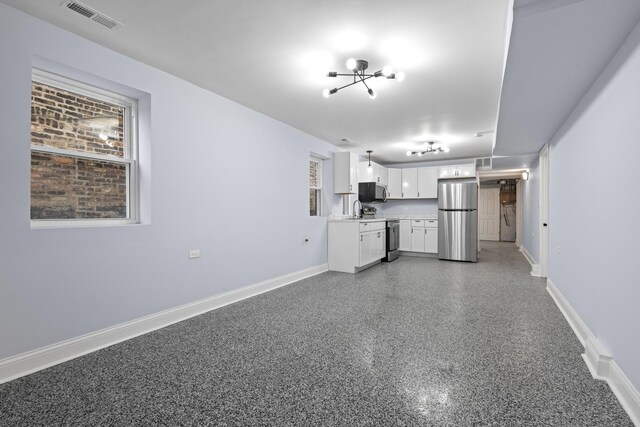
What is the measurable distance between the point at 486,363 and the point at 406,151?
17.1ft

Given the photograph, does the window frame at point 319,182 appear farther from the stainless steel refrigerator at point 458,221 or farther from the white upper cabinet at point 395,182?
the stainless steel refrigerator at point 458,221

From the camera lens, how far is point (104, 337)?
2.51 m

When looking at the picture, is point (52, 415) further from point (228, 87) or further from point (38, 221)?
point (228, 87)

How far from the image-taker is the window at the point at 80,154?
2336 millimetres

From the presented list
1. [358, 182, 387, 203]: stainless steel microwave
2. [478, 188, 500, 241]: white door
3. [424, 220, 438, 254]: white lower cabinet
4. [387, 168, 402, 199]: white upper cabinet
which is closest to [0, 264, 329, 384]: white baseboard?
[358, 182, 387, 203]: stainless steel microwave

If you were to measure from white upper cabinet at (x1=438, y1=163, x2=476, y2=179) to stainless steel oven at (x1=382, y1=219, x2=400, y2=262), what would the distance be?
1.67 m

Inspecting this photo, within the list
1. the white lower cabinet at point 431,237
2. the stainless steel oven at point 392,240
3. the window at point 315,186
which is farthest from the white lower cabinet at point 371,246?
the white lower cabinet at point 431,237

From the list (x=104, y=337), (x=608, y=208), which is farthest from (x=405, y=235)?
(x=104, y=337)

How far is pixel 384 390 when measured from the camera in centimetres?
183

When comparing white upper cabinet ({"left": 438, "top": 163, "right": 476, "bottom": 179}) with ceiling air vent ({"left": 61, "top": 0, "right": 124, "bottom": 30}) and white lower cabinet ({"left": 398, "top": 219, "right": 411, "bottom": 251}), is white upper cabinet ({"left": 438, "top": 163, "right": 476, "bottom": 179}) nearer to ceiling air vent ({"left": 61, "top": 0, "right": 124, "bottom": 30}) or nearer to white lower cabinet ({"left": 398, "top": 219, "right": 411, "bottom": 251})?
white lower cabinet ({"left": 398, "top": 219, "right": 411, "bottom": 251})

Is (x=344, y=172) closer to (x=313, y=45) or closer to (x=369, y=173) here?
(x=369, y=173)

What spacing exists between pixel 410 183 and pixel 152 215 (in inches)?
249

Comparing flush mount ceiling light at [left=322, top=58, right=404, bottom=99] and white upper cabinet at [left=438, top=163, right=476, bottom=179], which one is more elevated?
flush mount ceiling light at [left=322, top=58, right=404, bottom=99]

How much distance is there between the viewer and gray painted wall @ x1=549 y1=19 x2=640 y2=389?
169 centimetres
